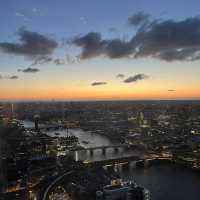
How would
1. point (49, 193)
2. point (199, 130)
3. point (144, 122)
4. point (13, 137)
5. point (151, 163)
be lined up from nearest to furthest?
point (49, 193)
point (151, 163)
point (13, 137)
point (199, 130)
point (144, 122)

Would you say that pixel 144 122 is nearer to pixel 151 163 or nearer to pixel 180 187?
pixel 151 163

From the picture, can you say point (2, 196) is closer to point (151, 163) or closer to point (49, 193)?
point (49, 193)

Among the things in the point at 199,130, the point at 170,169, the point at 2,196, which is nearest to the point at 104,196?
the point at 2,196

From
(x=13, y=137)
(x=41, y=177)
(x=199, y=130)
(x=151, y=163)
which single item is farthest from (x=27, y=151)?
(x=199, y=130)

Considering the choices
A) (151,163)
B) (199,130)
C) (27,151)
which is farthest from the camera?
(199,130)

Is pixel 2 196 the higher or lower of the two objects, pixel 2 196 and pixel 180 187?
the higher

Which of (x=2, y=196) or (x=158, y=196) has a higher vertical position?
(x=2, y=196)

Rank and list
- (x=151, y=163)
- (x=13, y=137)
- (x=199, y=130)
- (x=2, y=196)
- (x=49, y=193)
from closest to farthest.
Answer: (x=2, y=196)
(x=49, y=193)
(x=151, y=163)
(x=13, y=137)
(x=199, y=130)

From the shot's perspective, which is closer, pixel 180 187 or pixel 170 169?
pixel 180 187

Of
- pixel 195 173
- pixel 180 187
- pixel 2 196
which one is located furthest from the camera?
pixel 195 173
